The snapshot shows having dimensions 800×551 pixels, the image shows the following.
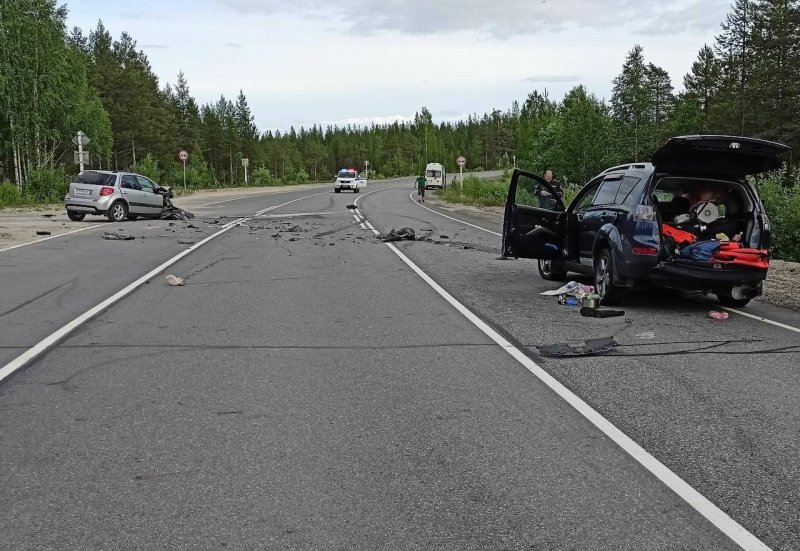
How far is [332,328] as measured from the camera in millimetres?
8406

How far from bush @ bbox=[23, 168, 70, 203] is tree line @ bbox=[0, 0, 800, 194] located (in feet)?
0.46

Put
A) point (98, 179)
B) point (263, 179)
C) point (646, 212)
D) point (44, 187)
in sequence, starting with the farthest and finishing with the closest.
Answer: point (263, 179), point (44, 187), point (98, 179), point (646, 212)

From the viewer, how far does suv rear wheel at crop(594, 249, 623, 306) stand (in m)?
9.68

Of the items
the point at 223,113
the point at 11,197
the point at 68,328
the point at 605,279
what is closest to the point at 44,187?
the point at 11,197

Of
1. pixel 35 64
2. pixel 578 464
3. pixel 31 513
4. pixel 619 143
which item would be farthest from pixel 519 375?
pixel 619 143

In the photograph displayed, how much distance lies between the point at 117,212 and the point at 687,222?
21.0m

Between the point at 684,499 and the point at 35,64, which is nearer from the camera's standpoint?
the point at 684,499

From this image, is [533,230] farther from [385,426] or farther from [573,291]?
[385,426]

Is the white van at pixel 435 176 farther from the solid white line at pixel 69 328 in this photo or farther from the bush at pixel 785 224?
the solid white line at pixel 69 328

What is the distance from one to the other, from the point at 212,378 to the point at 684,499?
3.77 m

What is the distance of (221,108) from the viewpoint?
133 m

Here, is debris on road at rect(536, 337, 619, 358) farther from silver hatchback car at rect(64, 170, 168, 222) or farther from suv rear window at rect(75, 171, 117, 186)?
suv rear window at rect(75, 171, 117, 186)

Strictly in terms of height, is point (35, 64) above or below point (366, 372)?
above

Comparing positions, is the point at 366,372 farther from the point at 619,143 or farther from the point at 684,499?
the point at 619,143
